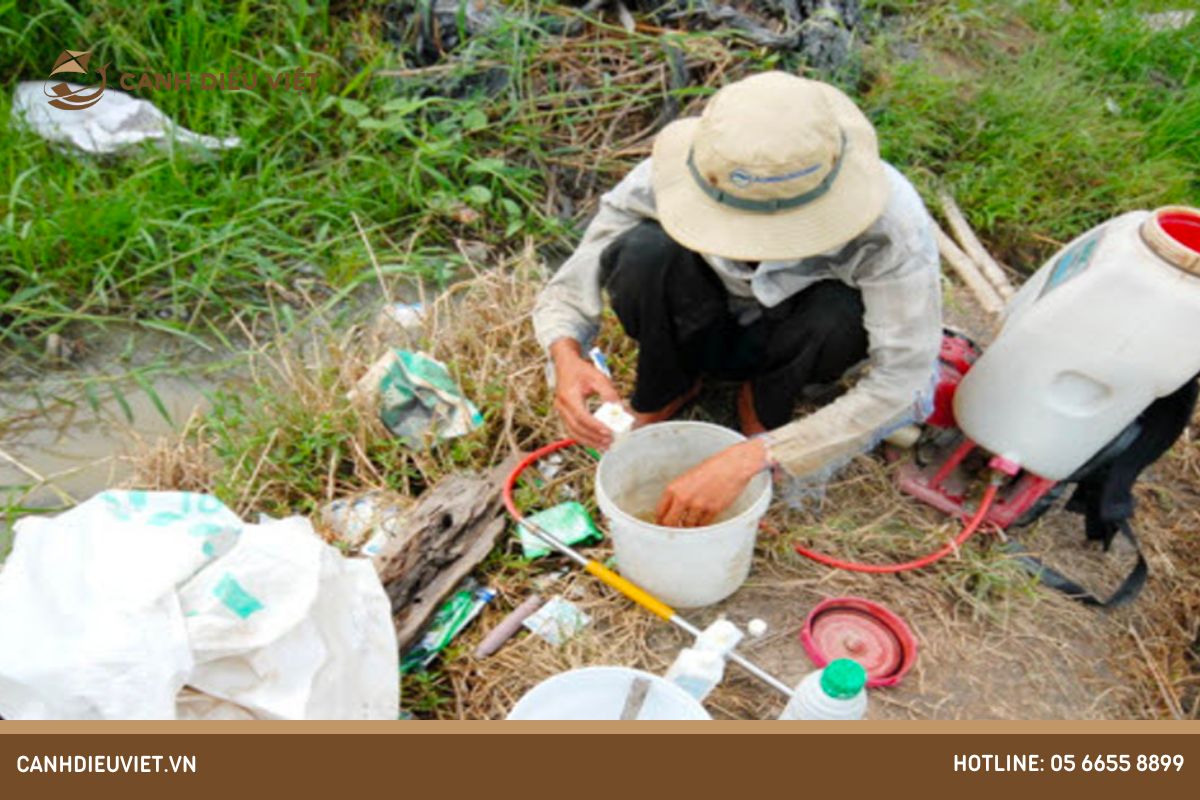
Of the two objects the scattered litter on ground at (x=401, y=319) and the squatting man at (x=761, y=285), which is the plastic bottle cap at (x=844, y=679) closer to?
the squatting man at (x=761, y=285)

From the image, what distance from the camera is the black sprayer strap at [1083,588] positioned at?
2.12m

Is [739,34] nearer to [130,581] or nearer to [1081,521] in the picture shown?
[1081,521]

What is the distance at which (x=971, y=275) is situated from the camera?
9.48 feet

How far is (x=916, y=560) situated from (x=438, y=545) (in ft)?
3.47

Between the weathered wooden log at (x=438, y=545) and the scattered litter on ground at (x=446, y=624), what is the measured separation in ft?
0.11

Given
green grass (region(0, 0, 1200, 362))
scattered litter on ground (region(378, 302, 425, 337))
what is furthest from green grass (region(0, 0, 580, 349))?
scattered litter on ground (region(378, 302, 425, 337))

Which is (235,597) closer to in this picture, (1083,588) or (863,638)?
(863,638)

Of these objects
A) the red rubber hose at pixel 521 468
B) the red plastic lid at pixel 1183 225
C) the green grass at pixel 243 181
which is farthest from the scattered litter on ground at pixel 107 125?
the red plastic lid at pixel 1183 225

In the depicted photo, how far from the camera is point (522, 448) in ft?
7.70

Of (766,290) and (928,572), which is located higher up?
(766,290)

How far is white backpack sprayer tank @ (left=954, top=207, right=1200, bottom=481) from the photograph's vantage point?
1806 millimetres

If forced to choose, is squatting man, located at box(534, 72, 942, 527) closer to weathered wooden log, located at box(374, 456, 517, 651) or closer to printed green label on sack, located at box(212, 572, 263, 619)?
weathered wooden log, located at box(374, 456, 517, 651)
